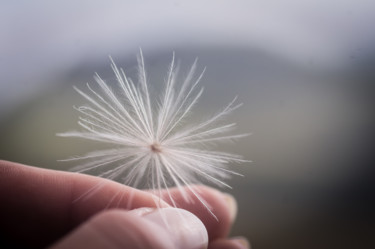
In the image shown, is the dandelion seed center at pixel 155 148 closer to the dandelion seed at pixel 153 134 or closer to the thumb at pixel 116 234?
the dandelion seed at pixel 153 134

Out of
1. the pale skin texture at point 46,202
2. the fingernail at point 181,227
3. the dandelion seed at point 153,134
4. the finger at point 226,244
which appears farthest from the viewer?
the finger at point 226,244

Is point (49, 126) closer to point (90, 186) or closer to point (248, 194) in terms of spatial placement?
point (90, 186)

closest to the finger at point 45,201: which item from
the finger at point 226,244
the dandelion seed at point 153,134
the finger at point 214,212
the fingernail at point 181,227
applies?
the dandelion seed at point 153,134

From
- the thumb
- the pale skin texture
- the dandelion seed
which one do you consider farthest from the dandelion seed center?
the thumb

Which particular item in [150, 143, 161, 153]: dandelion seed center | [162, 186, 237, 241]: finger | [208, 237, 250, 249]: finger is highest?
[150, 143, 161, 153]: dandelion seed center

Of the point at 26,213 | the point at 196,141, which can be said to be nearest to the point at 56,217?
the point at 26,213

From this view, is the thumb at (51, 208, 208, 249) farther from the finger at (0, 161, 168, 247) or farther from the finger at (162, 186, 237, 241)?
the finger at (162, 186, 237, 241)
